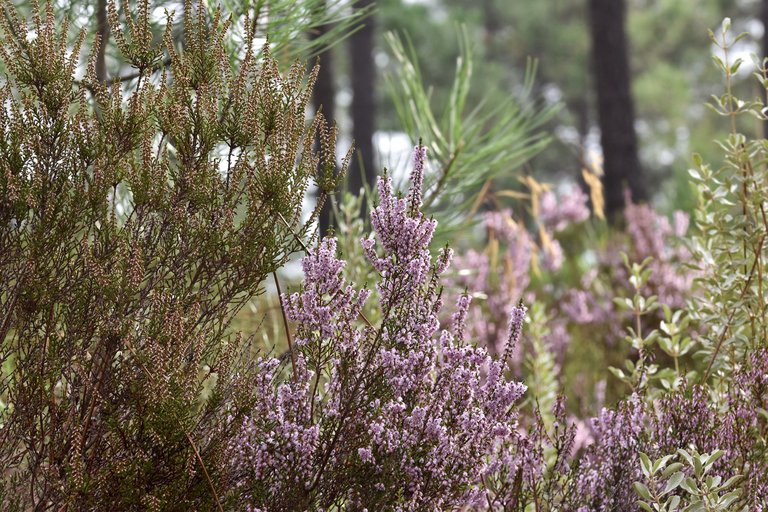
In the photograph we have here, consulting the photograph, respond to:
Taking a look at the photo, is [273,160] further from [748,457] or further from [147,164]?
[748,457]

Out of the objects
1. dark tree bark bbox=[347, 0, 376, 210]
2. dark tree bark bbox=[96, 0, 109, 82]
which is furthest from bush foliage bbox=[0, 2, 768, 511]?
dark tree bark bbox=[347, 0, 376, 210]

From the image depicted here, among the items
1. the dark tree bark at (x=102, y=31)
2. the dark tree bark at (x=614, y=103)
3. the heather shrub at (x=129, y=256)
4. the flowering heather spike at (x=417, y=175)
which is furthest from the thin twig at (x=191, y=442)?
the dark tree bark at (x=614, y=103)

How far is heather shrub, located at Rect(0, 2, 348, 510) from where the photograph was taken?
1951mm

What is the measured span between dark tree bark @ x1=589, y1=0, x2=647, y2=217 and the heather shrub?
27.4 feet

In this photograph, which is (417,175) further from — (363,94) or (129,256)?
(363,94)

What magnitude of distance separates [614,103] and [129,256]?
29.2ft

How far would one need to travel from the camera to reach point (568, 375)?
548cm

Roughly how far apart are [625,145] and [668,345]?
7.53 metres

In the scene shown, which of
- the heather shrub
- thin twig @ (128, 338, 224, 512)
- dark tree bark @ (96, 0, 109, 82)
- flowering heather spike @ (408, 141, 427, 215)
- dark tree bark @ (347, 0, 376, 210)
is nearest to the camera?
thin twig @ (128, 338, 224, 512)

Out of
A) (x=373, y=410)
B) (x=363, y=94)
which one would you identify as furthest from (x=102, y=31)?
(x=363, y=94)

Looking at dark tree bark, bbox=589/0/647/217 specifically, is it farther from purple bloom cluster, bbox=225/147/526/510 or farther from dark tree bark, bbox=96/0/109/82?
purple bloom cluster, bbox=225/147/526/510

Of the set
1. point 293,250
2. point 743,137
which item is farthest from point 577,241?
point 293,250

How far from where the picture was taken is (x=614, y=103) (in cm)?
1015

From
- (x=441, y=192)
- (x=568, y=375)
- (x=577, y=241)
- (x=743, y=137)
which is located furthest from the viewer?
(x=577, y=241)
